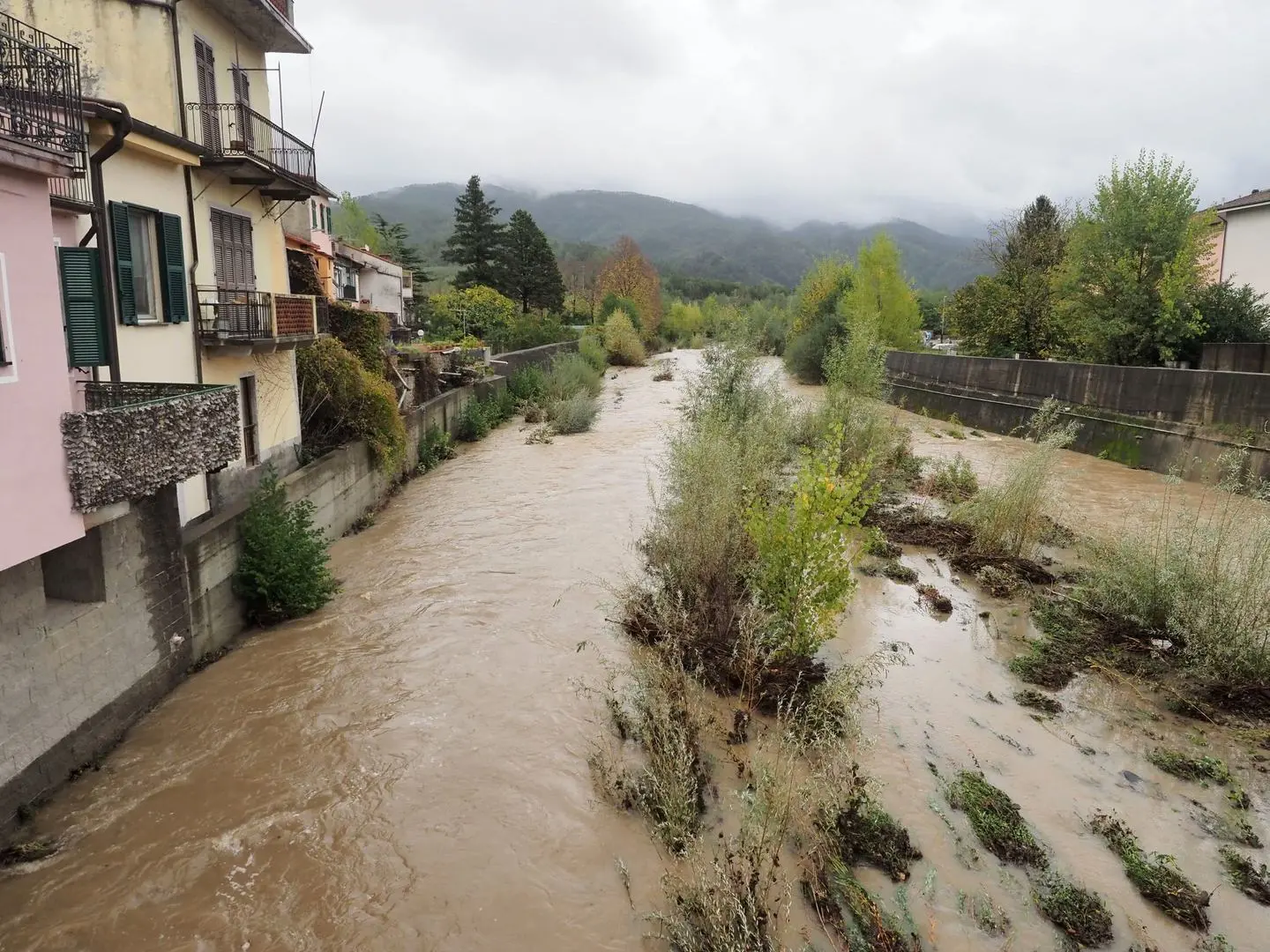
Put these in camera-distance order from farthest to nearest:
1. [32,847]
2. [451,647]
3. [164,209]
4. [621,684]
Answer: [164,209], [451,647], [621,684], [32,847]

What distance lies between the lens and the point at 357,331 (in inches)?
699

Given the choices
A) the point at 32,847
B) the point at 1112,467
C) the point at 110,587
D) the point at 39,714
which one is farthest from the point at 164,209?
the point at 1112,467

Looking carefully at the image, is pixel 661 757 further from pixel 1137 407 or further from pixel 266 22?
pixel 1137 407

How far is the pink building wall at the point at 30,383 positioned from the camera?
214 inches

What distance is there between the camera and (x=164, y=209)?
1020 centimetres

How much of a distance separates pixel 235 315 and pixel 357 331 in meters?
6.37

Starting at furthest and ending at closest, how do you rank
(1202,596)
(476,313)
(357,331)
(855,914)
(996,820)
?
(476,313) < (357,331) < (1202,596) < (996,820) < (855,914)

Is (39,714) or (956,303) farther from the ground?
(956,303)

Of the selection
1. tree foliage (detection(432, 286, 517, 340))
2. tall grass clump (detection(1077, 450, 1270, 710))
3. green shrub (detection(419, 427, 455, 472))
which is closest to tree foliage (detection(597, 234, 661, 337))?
tree foliage (detection(432, 286, 517, 340))

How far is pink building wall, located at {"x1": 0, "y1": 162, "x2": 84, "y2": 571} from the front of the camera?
5.43 meters

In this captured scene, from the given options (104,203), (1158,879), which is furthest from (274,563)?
(1158,879)

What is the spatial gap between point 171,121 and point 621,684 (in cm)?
960

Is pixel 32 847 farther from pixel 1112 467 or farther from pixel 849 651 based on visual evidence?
pixel 1112 467

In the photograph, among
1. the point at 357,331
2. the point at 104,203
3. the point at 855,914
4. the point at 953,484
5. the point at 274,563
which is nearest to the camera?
the point at 855,914
